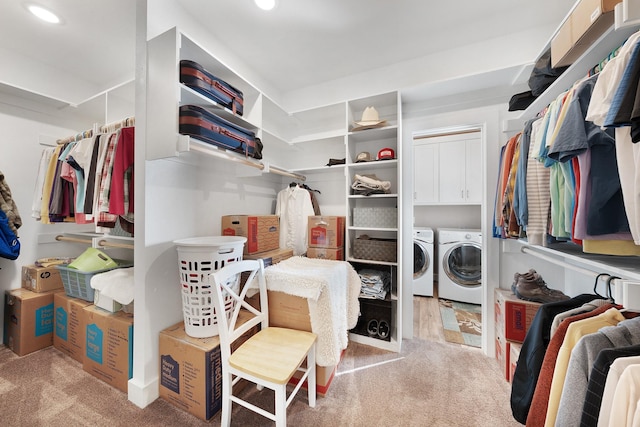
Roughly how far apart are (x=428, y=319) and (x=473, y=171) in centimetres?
222

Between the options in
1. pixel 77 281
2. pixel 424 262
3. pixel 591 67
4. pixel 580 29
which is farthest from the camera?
pixel 424 262

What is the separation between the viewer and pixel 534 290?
1.76 meters

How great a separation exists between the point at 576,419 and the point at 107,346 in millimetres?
2540

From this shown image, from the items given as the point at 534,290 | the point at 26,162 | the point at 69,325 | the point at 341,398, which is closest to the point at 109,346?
the point at 69,325

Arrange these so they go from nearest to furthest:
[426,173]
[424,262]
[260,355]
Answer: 1. [260,355]
2. [424,262]
3. [426,173]

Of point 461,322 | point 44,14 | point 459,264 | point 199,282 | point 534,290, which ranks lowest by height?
point 461,322

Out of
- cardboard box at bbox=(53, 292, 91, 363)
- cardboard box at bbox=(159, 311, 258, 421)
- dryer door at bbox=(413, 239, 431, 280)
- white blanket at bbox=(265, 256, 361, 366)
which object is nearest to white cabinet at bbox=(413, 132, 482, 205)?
dryer door at bbox=(413, 239, 431, 280)

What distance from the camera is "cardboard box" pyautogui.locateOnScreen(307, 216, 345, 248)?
2.21 meters

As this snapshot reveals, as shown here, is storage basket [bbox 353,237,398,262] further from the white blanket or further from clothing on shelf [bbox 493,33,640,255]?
clothing on shelf [bbox 493,33,640,255]

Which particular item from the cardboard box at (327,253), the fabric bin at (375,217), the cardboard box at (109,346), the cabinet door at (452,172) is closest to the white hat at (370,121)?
the fabric bin at (375,217)

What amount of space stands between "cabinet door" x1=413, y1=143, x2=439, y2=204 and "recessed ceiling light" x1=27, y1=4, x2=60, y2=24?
4.06m

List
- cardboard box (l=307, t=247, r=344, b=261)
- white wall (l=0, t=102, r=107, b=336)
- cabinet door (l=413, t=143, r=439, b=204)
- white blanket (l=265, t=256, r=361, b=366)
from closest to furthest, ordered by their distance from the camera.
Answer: white blanket (l=265, t=256, r=361, b=366) < white wall (l=0, t=102, r=107, b=336) < cardboard box (l=307, t=247, r=344, b=261) < cabinet door (l=413, t=143, r=439, b=204)

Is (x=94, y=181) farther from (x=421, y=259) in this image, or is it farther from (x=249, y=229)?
(x=421, y=259)

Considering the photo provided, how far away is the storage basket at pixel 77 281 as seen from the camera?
1808mm
